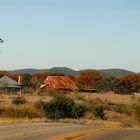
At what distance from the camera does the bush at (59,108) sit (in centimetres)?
3549

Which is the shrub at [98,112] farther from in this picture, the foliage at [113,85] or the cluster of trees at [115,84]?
the foliage at [113,85]

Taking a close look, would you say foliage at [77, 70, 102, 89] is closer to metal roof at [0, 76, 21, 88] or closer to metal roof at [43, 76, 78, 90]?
metal roof at [43, 76, 78, 90]

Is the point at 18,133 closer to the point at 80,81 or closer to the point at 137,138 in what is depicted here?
the point at 137,138

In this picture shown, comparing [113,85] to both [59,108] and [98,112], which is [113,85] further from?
[59,108]

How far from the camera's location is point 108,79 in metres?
153

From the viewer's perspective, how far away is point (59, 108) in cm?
3656

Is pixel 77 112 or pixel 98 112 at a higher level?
pixel 77 112

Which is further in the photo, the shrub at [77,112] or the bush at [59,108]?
the shrub at [77,112]

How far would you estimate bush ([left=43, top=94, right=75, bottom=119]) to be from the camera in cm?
3549

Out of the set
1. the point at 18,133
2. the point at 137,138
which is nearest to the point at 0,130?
the point at 18,133

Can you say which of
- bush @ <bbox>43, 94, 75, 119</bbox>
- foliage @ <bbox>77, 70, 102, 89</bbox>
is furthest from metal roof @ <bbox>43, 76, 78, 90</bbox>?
bush @ <bbox>43, 94, 75, 119</bbox>

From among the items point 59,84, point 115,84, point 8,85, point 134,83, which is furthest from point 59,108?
point 134,83

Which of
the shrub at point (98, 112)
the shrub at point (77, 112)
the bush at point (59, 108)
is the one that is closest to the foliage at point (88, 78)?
the shrub at point (98, 112)

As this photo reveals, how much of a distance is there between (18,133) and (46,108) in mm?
17663
